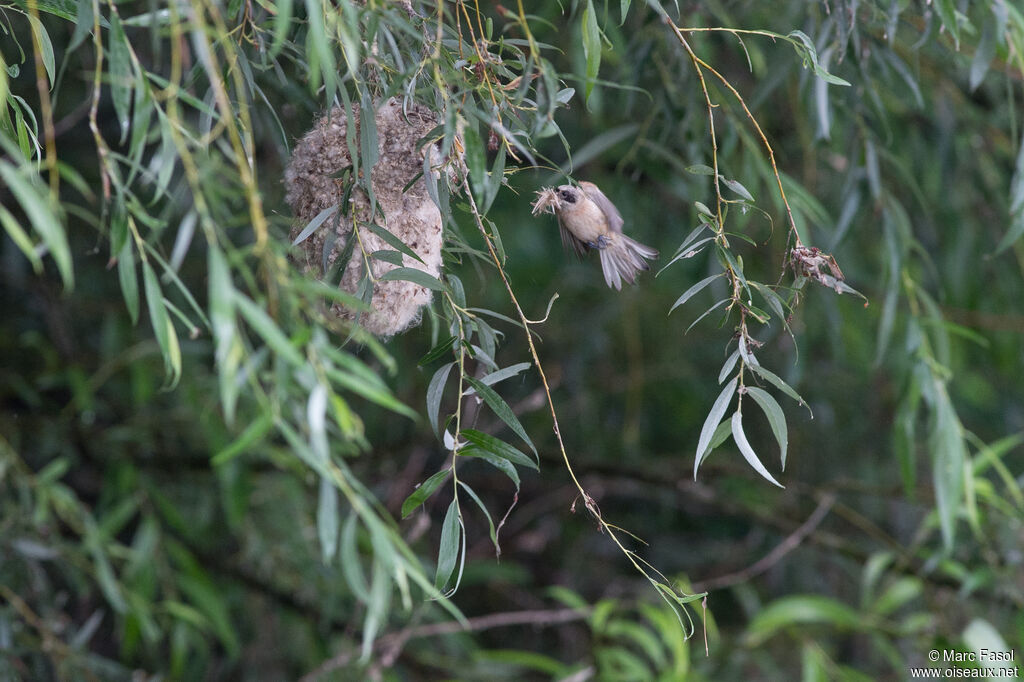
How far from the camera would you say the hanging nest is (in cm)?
104

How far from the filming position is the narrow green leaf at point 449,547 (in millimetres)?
846

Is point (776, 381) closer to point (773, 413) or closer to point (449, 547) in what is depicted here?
point (773, 413)

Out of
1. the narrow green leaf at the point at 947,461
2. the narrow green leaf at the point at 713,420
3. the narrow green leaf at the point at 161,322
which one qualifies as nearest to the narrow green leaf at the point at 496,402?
the narrow green leaf at the point at 713,420

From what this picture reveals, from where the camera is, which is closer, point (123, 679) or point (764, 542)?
point (123, 679)

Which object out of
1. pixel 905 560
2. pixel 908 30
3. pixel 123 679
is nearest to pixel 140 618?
pixel 123 679

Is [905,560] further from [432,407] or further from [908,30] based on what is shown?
[432,407]

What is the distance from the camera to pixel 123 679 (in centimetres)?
189

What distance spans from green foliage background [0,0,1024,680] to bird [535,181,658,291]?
0.09 m

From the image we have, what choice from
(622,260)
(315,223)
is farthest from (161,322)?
(622,260)

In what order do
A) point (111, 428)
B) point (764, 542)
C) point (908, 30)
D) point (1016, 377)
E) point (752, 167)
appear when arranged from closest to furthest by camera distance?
point (752, 167) → point (908, 30) → point (111, 428) → point (1016, 377) → point (764, 542)

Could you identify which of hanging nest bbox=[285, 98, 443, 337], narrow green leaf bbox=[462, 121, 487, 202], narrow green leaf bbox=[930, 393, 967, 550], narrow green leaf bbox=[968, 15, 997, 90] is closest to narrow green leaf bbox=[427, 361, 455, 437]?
hanging nest bbox=[285, 98, 443, 337]

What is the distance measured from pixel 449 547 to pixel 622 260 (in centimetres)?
49

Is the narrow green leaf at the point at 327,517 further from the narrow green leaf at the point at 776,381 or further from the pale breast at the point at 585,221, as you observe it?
the pale breast at the point at 585,221

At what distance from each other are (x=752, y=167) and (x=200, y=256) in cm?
148
